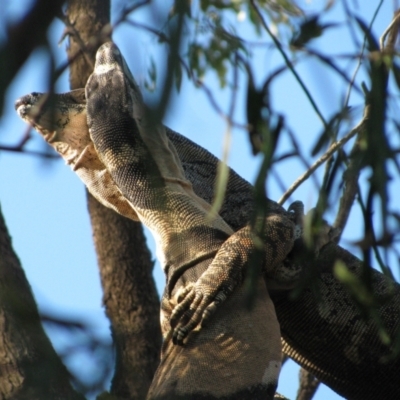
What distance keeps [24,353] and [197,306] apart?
3.41ft

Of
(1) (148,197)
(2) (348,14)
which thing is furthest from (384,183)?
(1) (148,197)

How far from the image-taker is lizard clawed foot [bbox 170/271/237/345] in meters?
4.47

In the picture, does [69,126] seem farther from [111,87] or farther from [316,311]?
[316,311]

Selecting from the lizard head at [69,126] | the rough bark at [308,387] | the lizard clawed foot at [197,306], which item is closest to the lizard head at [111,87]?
the lizard head at [69,126]

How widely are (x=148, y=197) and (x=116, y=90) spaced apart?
24.8 inches

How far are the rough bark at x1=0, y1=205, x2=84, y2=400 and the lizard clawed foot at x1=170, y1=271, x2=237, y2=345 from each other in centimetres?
83

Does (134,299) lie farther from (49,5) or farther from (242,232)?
(49,5)

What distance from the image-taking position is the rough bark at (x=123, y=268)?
21.4 ft

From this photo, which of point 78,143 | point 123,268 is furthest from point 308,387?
point 78,143

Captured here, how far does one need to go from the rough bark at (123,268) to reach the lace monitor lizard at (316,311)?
4.22 ft

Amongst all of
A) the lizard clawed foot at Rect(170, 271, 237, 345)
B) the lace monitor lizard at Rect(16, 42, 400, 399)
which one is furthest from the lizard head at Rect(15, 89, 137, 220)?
the lizard clawed foot at Rect(170, 271, 237, 345)

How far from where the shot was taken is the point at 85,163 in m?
5.40

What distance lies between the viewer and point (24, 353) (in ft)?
12.3

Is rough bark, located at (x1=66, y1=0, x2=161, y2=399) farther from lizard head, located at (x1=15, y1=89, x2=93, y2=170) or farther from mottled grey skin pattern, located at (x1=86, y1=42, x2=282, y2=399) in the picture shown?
mottled grey skin pattern, located at (x1=86, y1=42, x2=282, y2=399)
